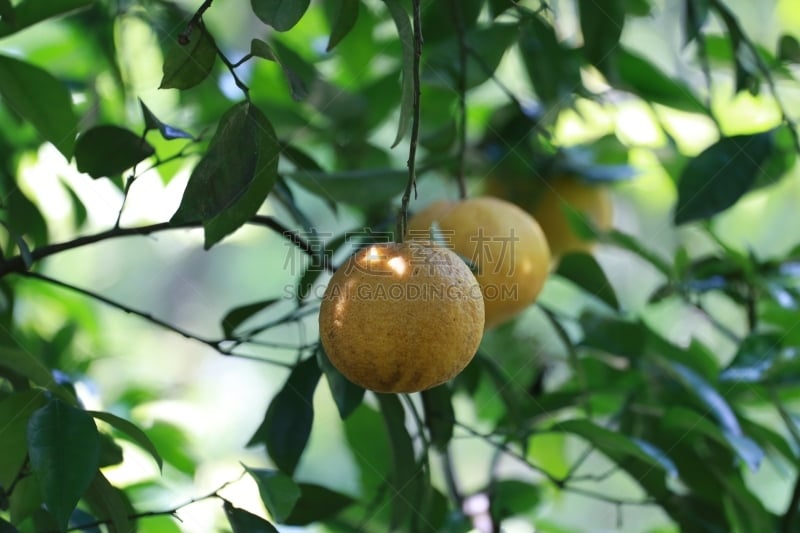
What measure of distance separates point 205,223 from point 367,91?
554mm

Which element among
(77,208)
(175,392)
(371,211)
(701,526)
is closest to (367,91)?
(371,211)

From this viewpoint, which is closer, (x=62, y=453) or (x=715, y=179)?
(x=62, y=453)

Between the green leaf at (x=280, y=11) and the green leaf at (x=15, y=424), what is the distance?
10.4 inches

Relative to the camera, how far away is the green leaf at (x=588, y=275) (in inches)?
34.1

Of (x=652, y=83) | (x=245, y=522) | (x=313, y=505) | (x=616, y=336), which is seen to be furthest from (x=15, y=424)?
(x=652, y=83)

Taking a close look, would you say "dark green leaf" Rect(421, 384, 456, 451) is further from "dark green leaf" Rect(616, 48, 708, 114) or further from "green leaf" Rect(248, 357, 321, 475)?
"dark green leaf" Rect(616, 48, 708, 114)

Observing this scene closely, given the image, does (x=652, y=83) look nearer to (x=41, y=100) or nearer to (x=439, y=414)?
(x=439, y=414)

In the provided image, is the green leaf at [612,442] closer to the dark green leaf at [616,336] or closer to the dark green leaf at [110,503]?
the dark green leaf at [616,336]

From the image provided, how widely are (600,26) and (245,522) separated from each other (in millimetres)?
498

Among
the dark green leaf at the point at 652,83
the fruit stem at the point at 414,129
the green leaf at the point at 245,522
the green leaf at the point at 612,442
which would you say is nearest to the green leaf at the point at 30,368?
the green leaf at the point at 245,522

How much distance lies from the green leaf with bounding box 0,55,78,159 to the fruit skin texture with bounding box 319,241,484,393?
290 mm

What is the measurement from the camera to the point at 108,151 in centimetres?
69

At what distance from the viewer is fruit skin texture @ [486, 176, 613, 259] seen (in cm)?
101

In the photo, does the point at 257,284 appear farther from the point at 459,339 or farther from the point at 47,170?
the point at 459,339
